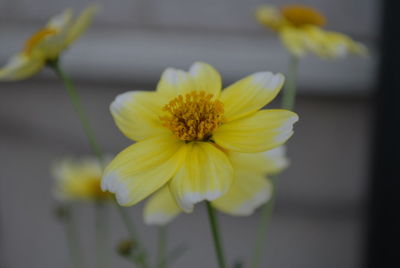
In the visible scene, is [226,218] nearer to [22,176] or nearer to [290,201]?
[290,201]

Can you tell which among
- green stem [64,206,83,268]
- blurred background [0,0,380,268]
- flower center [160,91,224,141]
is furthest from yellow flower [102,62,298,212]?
green stem [64,206,83,268]

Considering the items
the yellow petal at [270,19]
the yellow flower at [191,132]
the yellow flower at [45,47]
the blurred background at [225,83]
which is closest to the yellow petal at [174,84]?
the yellow flower at [191,132]

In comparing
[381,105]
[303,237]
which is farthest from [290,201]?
[381,105]

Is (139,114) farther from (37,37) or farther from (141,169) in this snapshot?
(37,37)

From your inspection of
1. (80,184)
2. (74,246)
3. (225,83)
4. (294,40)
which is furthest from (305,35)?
(74,246)

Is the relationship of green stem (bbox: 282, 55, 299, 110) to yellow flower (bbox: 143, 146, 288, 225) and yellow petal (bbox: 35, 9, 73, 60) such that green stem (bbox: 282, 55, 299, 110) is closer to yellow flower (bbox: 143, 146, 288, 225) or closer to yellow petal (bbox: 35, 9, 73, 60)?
yellow flower (bbox: 143, 146, 288, 225)

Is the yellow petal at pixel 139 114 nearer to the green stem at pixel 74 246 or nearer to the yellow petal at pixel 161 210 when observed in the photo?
the yellow petal at pixel 161 210
